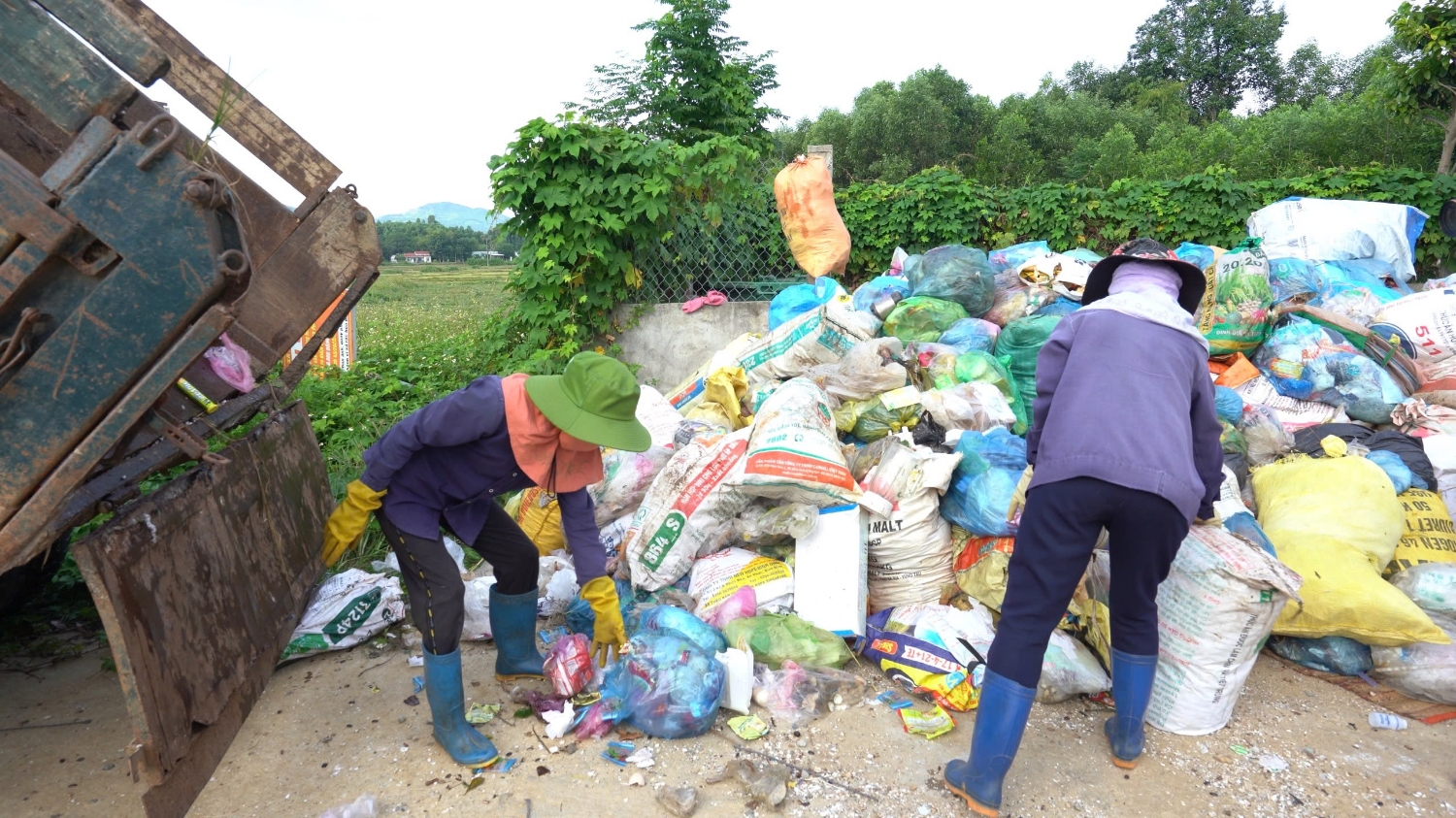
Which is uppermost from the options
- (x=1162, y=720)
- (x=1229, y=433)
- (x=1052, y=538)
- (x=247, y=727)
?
(x=1229, y=433)

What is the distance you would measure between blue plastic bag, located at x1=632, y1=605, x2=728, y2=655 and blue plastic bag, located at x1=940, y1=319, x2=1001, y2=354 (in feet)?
7.36

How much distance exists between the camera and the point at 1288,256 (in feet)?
16.9

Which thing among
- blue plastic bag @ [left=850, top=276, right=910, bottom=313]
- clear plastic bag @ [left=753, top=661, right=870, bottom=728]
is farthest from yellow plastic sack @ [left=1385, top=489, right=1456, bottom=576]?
blue plastic bag @ [left=850, top=276, right=910, bottom=313]

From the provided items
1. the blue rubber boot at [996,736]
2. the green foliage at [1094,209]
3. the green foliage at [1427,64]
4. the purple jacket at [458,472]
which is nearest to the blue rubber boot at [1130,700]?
the blue rubber boot at [996,736]

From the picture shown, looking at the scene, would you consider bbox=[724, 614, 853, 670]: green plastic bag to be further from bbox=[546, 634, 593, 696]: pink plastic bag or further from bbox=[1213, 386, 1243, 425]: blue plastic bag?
bbox=[1213, 386, 1243, 425]: blue plastic bag

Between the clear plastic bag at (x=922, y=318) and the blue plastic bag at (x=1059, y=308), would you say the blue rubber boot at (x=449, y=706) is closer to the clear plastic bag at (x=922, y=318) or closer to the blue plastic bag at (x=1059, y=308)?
the clear plastic bag at (x=922, y=318)

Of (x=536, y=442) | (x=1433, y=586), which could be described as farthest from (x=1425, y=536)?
(x=536, y=442)

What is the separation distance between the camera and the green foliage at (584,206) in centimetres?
537

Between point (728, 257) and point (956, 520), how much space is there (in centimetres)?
333

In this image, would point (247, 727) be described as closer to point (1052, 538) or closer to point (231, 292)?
point (231, 292)

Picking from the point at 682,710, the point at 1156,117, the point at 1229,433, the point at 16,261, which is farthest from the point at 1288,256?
the point at 1156,117

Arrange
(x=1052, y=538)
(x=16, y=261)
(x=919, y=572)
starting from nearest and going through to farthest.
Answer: (x=16, y=261), (x=1052, y=538), (x=919, y=572)

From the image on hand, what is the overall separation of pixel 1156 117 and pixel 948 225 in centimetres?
2667

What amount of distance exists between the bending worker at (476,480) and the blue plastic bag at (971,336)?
8.40ft
